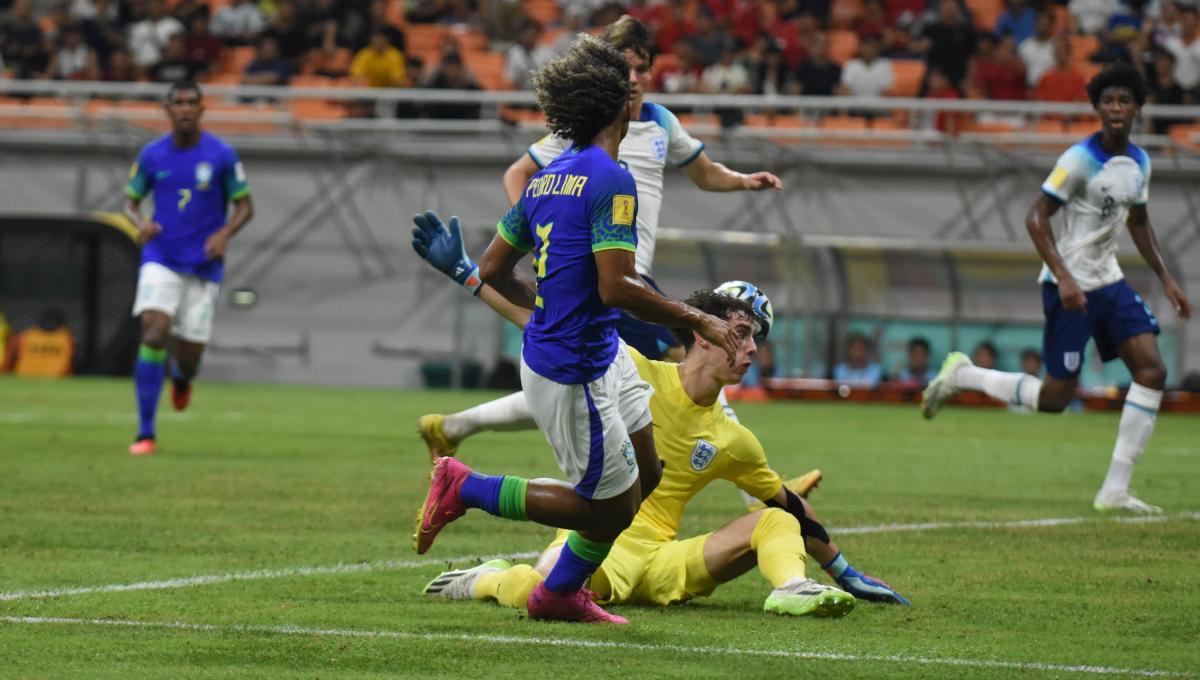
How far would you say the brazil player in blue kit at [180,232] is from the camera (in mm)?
12883

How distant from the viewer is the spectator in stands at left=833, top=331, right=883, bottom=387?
76.0ft

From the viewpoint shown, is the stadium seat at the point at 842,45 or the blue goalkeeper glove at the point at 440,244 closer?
the blue goalkeeper glove at the point at 440,244

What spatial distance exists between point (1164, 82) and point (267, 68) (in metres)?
12.6

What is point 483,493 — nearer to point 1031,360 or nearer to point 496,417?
point 496,417

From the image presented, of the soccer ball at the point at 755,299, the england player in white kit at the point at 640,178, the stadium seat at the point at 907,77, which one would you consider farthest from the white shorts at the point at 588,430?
the stadium seat at the point at 907,77

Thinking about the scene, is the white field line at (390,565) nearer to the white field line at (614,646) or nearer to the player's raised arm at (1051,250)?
the white field line at (614,646)

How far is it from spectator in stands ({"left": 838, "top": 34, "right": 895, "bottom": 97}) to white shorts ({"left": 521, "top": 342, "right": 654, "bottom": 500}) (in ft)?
59.2

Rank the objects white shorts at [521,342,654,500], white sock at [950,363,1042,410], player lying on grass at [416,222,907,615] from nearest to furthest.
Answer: white shorts at [521,342,654,500] < player lying on grass at [416,222,907,615] < white sock at [950,363,1042,410]

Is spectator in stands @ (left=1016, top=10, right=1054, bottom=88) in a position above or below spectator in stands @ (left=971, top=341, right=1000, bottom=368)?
above

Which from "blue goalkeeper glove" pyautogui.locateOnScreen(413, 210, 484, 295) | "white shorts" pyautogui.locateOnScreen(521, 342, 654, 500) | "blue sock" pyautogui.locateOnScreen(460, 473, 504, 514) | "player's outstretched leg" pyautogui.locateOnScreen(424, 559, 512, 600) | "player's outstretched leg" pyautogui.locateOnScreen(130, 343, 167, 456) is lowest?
"player's outstretched leg" pyautogui.locateOnScreen(130, 343, 167, 456)

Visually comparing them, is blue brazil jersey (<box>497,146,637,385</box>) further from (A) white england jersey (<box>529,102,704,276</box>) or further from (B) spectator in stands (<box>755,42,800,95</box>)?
(B) spectator in stands (<box>755,42,800,95</box>)

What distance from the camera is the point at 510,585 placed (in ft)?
21.1

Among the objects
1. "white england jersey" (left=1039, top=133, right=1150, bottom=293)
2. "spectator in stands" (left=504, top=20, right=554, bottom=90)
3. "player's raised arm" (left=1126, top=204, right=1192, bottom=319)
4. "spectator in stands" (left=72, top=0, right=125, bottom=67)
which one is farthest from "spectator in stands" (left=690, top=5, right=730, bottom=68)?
"white england jersey" (left=1039, top=133, right=1150, bottom=293)

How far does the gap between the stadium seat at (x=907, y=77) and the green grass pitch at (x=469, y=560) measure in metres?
9.70
